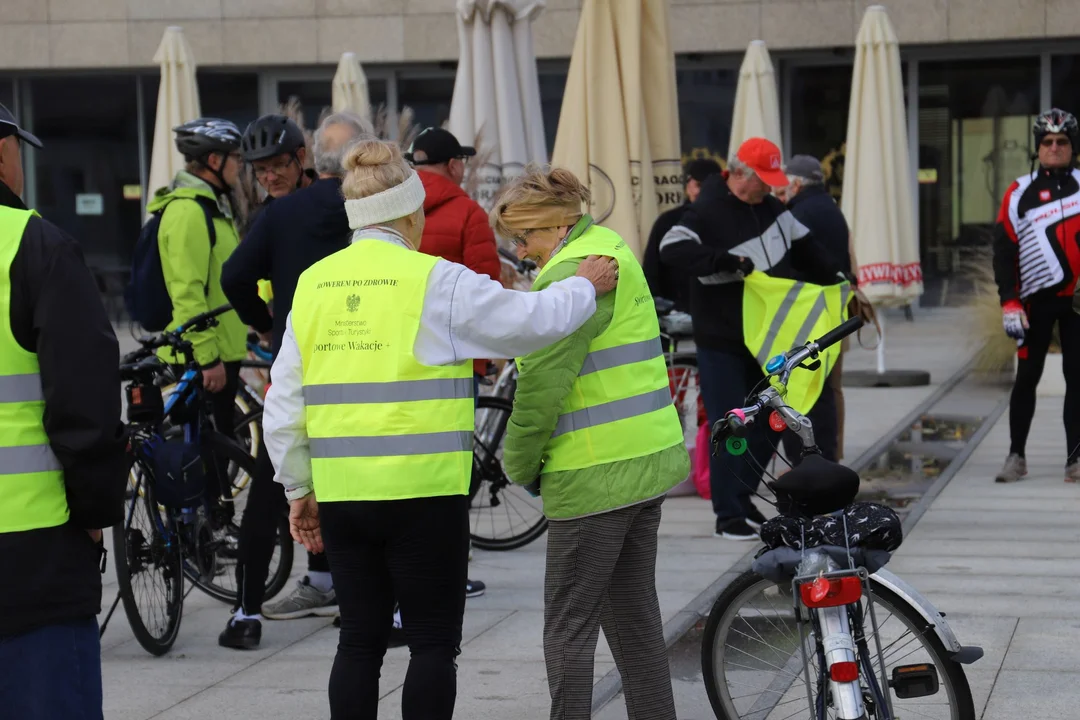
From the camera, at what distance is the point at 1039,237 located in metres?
8.49

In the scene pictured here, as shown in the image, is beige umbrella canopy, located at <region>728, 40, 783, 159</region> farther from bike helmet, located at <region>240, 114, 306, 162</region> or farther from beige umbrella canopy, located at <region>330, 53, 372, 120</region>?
bike helmet, located at <region>240, 114, 306, 162</region>

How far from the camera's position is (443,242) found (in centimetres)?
600

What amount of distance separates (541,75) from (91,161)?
6921mm

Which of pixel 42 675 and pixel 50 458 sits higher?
pixel 50 458

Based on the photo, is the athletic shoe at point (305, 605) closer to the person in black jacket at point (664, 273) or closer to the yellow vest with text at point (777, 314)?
the yellow vest with text at point (777, 314)

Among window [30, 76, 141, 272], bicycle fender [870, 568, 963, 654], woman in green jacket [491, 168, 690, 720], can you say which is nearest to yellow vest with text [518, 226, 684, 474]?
woman in green jacket [491, 168, 690, 720]

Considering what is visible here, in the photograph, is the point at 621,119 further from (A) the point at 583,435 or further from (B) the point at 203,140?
(A) the point at 583,435

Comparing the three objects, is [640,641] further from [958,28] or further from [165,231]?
[958,28]

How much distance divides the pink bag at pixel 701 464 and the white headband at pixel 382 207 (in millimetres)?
4739

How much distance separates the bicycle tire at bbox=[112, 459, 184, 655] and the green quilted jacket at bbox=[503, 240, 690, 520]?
2.16 meters

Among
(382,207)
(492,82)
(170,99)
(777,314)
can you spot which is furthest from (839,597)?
(170,99)

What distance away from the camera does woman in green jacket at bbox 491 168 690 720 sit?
3900 millimetres

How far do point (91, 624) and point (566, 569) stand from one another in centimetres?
126

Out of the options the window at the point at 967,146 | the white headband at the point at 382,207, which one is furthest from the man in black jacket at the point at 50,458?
the window at the point at 967,146
